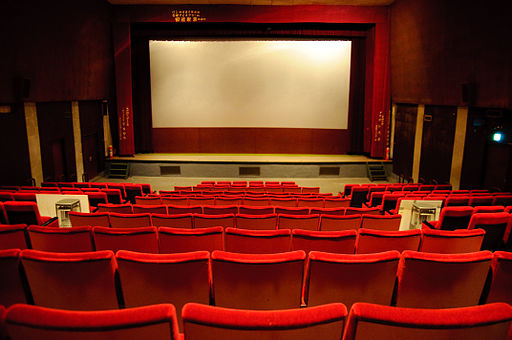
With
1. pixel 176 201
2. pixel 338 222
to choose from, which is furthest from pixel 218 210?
pixel 338 222

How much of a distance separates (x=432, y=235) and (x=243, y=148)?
1064 cm

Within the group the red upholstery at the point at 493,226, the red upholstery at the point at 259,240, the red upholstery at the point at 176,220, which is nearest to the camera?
the red upholstery at the point at 259,240

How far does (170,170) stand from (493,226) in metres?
9.84

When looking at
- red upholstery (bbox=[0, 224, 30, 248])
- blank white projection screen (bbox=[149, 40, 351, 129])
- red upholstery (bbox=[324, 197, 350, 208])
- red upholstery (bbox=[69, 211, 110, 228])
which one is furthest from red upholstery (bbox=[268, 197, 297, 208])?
blank white projection screen (bbox=[149, 40, 351, 129])

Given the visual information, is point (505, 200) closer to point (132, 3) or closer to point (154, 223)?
point (154, 223)

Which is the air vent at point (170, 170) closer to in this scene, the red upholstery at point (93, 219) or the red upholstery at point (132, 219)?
the red upholstery at point (93, 219)

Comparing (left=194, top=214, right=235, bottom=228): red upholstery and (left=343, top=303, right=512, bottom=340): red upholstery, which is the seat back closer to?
(left=194, top=214, right=235, bottom=228): red upholstery

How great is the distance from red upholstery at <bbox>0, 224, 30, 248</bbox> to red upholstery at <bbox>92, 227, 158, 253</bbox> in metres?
0.57

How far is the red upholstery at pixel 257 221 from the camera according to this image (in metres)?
3.65

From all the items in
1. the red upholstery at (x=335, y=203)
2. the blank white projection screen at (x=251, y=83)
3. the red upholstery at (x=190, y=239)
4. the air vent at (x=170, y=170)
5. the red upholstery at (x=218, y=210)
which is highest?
the blank white projection screen at (x=251, y=83)

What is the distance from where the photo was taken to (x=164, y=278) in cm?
188

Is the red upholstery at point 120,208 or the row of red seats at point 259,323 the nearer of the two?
the row of red seats at point 259,323

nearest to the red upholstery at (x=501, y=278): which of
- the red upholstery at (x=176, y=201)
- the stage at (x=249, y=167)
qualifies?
the red upholstery at (x=176, y=201)

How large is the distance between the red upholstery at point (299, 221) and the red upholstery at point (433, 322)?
99.8 inches
